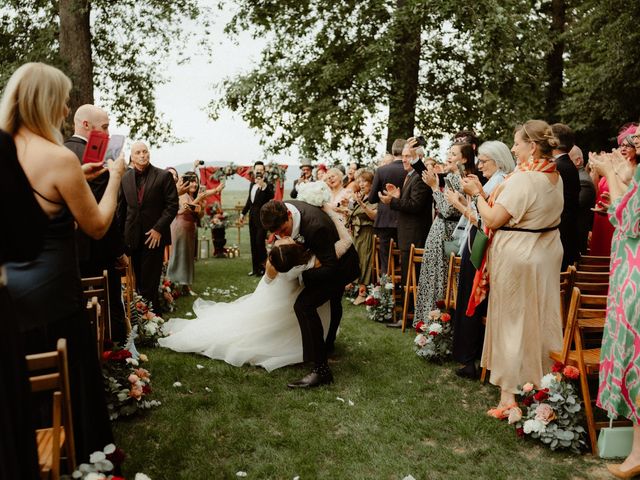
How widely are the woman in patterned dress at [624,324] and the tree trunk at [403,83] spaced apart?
11252 mm

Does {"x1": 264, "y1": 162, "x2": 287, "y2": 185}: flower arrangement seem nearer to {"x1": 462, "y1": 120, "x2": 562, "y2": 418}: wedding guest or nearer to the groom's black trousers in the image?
the groom's black trousers

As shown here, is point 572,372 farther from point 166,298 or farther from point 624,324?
point 166,298

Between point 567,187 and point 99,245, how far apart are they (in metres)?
4.31

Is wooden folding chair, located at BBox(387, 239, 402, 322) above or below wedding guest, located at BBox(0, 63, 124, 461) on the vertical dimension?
below

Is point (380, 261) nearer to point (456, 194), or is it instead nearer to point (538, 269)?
point (456, 194)

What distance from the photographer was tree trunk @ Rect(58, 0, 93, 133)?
39.2 feet

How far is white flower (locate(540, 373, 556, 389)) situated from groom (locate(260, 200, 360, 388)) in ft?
6.41

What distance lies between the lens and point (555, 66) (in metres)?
19.0

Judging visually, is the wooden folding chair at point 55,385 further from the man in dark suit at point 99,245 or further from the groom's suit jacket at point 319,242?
the groom's suit jacket at point 319,242

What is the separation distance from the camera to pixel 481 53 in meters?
14.1

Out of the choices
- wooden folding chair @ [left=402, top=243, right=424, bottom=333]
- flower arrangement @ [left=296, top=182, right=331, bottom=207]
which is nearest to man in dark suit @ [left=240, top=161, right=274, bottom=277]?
wooden folding chair @ [left=402, top=243, right=424, bottom=333]

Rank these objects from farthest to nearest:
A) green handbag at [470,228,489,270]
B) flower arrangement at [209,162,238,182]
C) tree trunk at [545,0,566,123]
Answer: flower arrangement at [209,162,238,182]
tree trunk at [545,0,566,123]
green handbag at [470,228,489,270]

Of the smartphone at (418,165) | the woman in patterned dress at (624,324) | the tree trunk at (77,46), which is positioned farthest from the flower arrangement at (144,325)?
the tree trunk at (77,46)

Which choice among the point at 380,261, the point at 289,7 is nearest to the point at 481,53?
the point at 289,7
